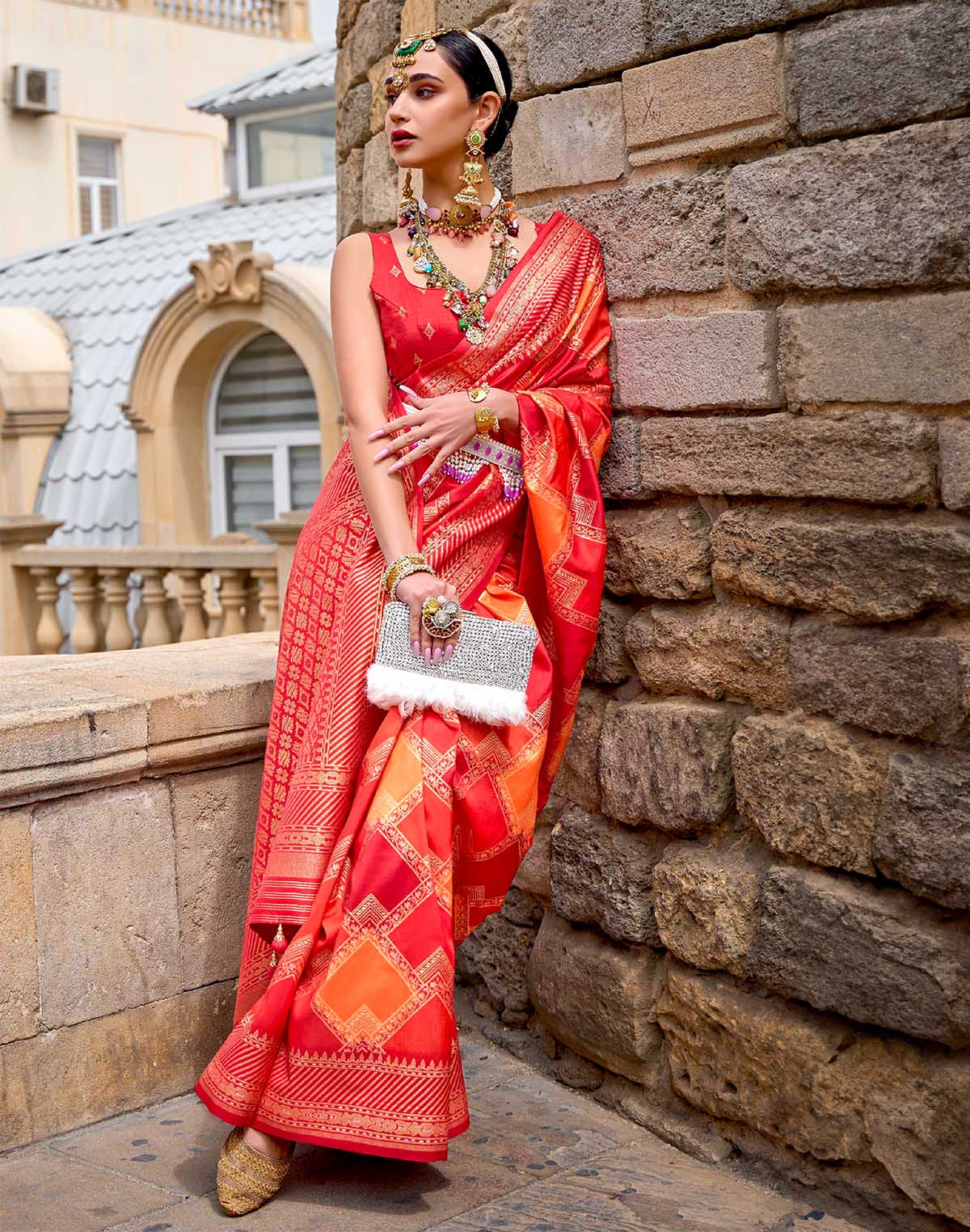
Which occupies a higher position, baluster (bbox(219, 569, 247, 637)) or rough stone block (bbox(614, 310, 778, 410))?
rough stone block (bbox(614, 310, 778, 410))

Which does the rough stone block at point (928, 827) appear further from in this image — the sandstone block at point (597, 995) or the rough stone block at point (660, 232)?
the rough stone block at point (660, 232)

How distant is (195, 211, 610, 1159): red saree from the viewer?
2521mm

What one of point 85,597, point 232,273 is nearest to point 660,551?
point 85,597

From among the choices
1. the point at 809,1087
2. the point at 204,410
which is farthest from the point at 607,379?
the point at 204,410

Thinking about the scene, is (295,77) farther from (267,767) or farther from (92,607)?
(267,767)

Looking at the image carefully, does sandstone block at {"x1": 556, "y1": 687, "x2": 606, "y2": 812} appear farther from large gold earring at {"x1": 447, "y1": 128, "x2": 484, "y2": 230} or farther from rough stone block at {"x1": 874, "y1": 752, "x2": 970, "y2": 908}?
large gold earring at {"x1": 447, "y1": 128, "x2": 484, "y2": 230}

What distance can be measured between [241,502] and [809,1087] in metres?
9.96

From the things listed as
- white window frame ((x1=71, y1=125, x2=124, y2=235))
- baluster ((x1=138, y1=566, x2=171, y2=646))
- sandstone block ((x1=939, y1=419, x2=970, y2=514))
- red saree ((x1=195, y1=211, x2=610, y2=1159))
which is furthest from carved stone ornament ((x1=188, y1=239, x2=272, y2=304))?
white window frame ((x1=71, y1=125, x2=124, y2=235))

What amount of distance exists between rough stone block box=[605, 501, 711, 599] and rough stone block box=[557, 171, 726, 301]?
41 centimetres

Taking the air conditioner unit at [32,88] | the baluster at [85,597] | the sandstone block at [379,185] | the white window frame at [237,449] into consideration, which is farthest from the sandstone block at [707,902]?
the air conditioner unit at [32,88]

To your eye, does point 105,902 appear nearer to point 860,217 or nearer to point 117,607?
point 860,217

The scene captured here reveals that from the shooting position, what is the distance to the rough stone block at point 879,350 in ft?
7.70

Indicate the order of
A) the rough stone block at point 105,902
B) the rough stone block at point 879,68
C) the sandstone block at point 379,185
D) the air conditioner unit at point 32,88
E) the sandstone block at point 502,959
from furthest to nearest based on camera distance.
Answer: the air conditioner unit at point 32,88, the sandstone block at point 379,185, the sandstone block at point 502,959, the rough stone block at point 105,902, the rough stone block at point 879,68

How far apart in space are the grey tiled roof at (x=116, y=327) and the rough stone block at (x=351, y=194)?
A: 7238mm
